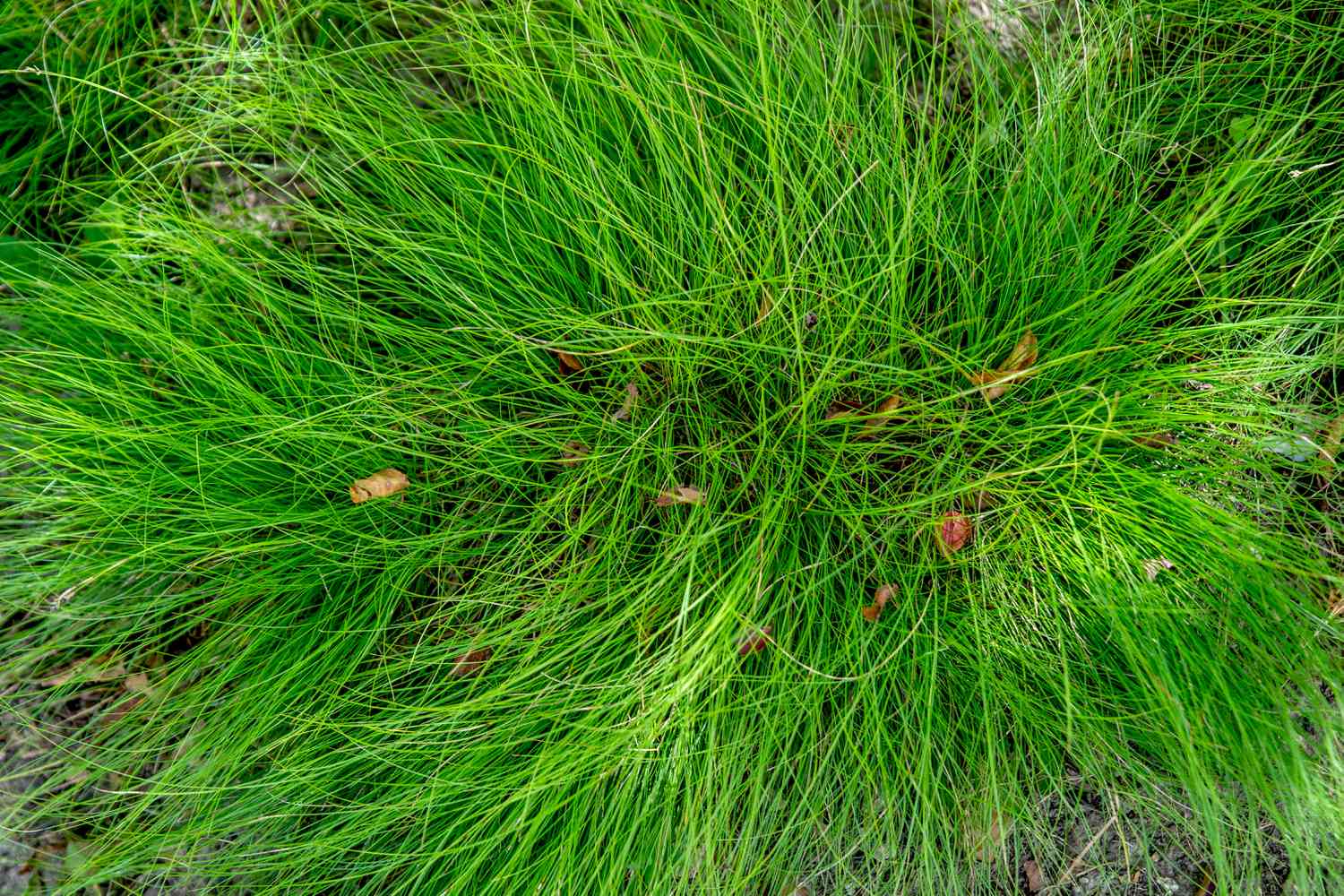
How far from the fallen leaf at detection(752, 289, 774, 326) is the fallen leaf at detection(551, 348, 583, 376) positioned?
0.46 metres

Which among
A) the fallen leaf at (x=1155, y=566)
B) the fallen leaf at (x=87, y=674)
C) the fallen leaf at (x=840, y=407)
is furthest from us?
the fallen leaf at (x=87, y=674)

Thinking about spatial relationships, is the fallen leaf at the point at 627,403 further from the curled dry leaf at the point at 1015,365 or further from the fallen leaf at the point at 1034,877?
the fallen leaf at the point at 1034,877

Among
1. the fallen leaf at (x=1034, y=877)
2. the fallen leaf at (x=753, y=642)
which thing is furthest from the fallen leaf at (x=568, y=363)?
the fallen leaf at (x=1034, y=877)

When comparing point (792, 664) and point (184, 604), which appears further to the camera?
point (184, 604)

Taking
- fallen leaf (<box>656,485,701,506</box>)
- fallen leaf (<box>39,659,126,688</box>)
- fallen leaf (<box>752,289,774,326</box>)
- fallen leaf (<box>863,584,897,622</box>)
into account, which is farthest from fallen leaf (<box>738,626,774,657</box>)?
fallen leaf (<box>39,659,126,688</box>)

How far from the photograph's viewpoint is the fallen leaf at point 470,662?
6.05 ft

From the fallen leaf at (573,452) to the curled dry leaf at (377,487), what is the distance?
1.36 ft

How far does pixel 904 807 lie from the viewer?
1.85 meters

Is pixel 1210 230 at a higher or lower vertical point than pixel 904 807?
higher

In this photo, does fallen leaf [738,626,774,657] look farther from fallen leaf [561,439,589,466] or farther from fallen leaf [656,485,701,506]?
fallen leaf [561,439,589,466]

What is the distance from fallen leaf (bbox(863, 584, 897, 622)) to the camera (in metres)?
1.80

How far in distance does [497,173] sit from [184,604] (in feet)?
4.90

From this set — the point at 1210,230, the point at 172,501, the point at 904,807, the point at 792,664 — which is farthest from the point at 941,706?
the point at 172,501

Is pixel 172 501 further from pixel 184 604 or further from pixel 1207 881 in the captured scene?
pixel 1207 881
